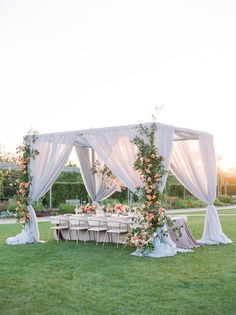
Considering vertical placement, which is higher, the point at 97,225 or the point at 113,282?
the point at 97,225

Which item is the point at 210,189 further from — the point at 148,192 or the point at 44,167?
the point at 44,167

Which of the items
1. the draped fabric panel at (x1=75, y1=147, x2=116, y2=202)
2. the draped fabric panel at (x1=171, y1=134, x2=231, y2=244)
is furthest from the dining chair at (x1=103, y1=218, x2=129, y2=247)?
the draped fabric panel at (x1=75, y1=147, x2=116, y2=202)

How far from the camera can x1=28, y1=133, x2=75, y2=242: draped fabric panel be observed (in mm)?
11570

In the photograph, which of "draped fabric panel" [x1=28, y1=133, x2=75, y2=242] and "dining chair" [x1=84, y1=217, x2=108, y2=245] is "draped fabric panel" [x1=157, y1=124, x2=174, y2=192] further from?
"draped fabric panel" [x1=28, y1=133, x2=75, y2=242]

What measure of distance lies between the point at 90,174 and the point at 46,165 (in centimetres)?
187

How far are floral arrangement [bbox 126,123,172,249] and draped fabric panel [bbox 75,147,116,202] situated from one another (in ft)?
11.1

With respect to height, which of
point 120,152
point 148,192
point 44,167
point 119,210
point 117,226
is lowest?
point 117,226

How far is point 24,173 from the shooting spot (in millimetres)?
11906

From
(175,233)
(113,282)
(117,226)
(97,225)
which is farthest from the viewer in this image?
(97,225)

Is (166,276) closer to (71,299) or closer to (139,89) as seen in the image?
(71,299)

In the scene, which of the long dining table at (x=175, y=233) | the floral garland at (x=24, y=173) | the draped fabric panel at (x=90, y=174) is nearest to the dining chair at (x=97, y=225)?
the long dining table at (x=175, y=233)

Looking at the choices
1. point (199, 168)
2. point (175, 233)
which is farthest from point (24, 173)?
point (199, 168)

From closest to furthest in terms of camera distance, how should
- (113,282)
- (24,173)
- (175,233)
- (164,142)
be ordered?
(113,282) → (164,142) → (175,233) → (24,173)

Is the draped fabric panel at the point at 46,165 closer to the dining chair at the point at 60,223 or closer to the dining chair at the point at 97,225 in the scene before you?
the dining chair at the point at 60,223
